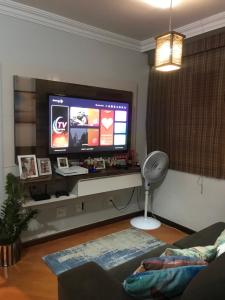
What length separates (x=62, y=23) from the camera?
108 inches

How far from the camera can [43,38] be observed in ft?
8.84

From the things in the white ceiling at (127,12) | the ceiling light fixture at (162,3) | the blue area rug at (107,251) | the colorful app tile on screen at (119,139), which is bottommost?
the blue area rug at (107,251)

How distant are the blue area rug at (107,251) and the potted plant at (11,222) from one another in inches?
14.1

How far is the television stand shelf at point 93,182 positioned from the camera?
258cm

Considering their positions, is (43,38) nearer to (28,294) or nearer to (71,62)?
(71,62)

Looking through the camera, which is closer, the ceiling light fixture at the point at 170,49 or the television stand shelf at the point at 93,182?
the ceiling light fixture at the point at 170,49

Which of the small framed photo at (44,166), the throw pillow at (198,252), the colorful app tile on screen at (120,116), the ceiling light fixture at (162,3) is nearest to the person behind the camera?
the throw pillow at (198,252)

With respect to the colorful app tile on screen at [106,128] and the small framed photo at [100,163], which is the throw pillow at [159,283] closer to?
the small framed photo at [100,163]

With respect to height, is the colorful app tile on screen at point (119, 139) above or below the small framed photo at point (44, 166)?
above

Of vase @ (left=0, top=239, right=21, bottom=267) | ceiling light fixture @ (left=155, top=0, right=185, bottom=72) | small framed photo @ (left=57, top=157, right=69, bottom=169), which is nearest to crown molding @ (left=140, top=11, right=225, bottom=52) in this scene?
ceiling light fixture @ (left=155, top=0, right=185, bottom=72)

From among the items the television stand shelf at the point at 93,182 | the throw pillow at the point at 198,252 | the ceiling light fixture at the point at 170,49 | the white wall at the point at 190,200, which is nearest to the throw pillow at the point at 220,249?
the throw pillow at the point at 198,252

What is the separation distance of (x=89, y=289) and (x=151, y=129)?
2.66 metres

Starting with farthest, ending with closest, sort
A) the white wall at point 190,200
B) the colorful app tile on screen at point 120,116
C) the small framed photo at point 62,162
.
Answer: the colorful app tile on screen at point 120,116 < the white wall at point 190,200 < the small framed photo at point 62,162

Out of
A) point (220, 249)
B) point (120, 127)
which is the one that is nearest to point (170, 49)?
point (220, 249)
